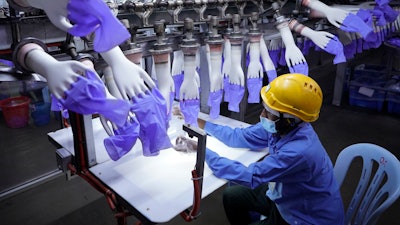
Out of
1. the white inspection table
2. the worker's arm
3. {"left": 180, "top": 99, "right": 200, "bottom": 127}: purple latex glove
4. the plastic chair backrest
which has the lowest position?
the plastic chair backrest

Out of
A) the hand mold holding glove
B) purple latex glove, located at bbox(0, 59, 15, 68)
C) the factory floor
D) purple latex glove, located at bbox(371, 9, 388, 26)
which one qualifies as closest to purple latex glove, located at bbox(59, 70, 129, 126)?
the hand mold holding glove

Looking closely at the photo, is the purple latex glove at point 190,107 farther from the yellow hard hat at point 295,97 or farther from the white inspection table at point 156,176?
the yellow hard hat at point 295,97

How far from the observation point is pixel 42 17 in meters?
1.09

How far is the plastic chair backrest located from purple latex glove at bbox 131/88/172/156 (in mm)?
1003

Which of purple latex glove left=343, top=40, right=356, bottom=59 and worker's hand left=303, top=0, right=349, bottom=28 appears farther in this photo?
purple latex glove left=343, top=40, right=356, bottom=59

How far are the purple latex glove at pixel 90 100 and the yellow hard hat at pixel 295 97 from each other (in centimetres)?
68

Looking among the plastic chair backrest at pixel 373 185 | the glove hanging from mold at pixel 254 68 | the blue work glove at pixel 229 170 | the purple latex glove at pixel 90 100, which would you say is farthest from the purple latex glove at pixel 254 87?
the purple latex glove at pixel 90 100

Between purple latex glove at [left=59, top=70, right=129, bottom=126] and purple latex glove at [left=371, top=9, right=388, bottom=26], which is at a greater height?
purple latex glove at [left=371, top=9, right=388, bottom=26]

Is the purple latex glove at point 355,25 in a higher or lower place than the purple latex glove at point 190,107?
higher

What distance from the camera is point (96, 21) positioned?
2.45ft

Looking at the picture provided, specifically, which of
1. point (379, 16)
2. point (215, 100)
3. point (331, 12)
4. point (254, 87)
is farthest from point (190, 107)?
point (379, 16)

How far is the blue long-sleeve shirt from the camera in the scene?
127cm

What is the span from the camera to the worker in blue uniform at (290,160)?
127cm

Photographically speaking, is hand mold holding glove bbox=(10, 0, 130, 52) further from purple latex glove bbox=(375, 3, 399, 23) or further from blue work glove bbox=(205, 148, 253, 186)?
purple latex glove bbox=(375, 3, 399, 23)
